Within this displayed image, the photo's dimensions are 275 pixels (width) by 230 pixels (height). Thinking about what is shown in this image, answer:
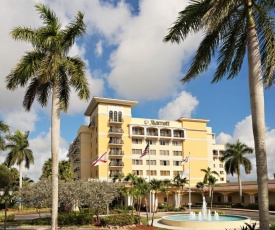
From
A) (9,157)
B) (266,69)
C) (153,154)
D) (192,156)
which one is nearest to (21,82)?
(266,69)

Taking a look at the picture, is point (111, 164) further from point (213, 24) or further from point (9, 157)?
point (213, 24)

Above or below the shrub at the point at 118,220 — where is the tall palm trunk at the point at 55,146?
above

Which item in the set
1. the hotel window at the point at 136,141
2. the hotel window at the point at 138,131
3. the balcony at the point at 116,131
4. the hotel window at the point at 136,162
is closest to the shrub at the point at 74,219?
the balcony at the point at 116,131

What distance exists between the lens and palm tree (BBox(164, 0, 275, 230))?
11836mm

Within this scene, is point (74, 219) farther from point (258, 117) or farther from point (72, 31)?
point (258, 117)

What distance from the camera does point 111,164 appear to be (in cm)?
7075

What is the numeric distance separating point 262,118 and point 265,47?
3.43 m

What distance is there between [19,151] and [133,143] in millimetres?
24256

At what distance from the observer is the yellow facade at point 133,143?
2849 inches

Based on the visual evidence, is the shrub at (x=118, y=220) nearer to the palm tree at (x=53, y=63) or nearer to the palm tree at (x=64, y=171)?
the palm tree at (x=53, y=63)

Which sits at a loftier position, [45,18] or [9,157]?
[45,18]

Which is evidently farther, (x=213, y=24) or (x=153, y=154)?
(x=153, y=154)

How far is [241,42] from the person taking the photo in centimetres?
1516

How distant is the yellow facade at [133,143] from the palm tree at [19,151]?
14173 mm
